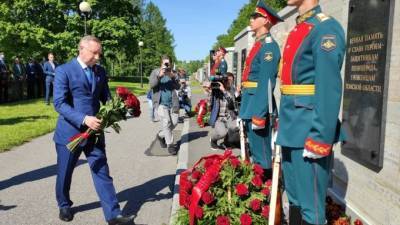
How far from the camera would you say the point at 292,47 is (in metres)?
3.27

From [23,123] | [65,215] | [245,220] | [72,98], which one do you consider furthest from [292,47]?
[23,123]

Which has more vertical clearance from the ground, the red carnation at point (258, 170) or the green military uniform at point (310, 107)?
the green military uniform at point (310, 107)

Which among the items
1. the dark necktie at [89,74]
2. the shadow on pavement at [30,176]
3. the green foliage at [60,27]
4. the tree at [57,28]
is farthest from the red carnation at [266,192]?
the tree at [57,28]

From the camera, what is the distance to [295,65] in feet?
10.6

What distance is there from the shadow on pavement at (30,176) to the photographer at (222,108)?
3.09m

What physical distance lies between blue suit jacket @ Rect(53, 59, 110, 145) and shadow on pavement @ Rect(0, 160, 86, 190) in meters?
2.13

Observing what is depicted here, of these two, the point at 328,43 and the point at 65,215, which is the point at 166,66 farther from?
the point at 328,43

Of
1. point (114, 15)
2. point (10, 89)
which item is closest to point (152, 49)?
point (114, 15)

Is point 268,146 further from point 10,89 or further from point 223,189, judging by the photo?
point 10,89

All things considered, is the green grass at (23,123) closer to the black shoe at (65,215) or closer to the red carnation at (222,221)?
the black shoe at (65,215)

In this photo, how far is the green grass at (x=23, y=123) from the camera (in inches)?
397

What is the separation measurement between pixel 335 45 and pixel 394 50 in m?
1.26

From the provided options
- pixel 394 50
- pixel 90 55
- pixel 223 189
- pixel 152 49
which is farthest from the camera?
pixel 152 49

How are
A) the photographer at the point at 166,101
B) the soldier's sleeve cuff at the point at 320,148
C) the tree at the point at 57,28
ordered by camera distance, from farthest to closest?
the tree at the point at 57,28 < the photographer at the point at 166,101 < the soldier's sleeve cuff at the point at 320,148
